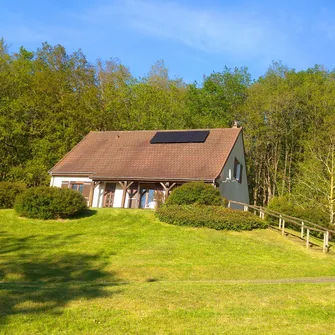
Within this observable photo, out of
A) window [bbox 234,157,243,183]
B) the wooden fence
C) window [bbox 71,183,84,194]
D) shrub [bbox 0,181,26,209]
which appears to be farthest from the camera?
window [bbox 234,157,243,183]

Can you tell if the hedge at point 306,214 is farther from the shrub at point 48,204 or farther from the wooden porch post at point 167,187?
the shrub at point 48,204

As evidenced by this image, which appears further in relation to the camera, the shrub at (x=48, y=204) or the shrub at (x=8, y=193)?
the shrub at (x=8, y=193)

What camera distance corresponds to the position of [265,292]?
9.23 m

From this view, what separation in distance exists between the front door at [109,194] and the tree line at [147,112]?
10.6 meters

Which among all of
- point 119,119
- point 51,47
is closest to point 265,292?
point 119,119

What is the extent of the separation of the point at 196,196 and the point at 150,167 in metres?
6.03

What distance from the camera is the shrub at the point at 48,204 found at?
21.3 metres

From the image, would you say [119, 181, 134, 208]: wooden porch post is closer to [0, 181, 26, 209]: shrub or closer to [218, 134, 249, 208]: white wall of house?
[218, 134, 249, 208]: white wall of house

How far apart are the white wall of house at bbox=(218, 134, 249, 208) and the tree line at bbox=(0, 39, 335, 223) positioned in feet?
18.6

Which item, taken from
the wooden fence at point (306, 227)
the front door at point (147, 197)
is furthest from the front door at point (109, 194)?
the wooden fence at point (306, 227)

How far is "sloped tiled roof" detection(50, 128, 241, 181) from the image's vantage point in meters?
26.2

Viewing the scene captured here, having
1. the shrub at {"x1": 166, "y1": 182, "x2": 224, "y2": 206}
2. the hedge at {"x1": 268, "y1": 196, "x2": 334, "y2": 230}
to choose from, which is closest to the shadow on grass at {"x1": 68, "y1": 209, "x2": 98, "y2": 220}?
the shrub at {"x1": 166, "y1": 182, "x2": 224, "y2": 206}

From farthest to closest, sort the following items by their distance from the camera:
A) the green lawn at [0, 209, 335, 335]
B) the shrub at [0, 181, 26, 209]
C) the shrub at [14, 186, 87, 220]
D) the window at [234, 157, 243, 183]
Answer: the window at [234, 157, 243, 183], the shrub at [0, 181, 26, 209], the shrub at [14, 186, 87, 220], the green lawn at [0, 209, 335, 335]

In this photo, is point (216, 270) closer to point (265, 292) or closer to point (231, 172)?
point (265, 292)
